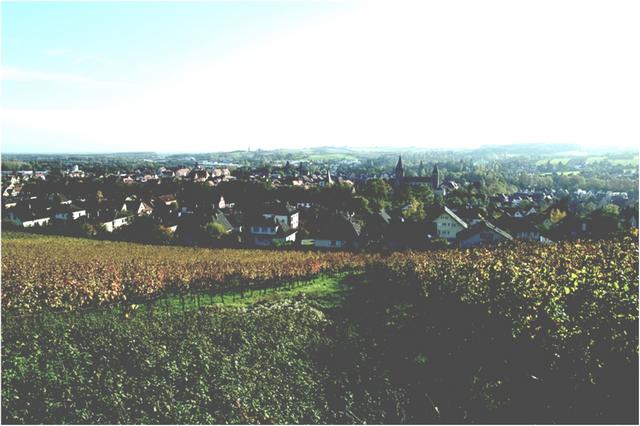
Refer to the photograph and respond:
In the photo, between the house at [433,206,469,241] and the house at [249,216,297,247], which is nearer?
the house at [249,216,297,247]

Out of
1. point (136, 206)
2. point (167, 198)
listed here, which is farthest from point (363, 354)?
point (167, 198)

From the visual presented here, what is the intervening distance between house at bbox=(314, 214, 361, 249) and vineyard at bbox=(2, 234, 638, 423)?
21235 mm

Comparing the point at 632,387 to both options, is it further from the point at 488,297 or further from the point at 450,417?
the point at 488,297

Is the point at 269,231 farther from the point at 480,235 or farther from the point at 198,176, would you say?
the point at 198,176

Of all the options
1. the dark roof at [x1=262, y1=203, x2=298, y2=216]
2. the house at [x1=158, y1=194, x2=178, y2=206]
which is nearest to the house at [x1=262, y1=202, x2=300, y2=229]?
the dark roof at [x1=262, y1=203, x2=298, y2=216]

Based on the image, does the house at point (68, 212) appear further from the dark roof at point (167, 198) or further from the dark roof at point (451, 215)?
the dark roof at point (451, 215)

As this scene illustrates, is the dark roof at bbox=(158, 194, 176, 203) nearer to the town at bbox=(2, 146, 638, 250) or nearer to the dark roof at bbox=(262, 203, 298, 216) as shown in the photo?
the town at bbox=(2, 146, 638, 250)

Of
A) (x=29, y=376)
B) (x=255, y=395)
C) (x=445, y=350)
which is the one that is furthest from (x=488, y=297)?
(x=29, y=376)

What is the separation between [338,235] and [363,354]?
26058 millimetres

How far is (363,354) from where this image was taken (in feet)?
34.0

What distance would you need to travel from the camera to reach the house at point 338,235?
3597 centimetres

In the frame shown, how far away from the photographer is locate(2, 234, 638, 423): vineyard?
6.96 meters

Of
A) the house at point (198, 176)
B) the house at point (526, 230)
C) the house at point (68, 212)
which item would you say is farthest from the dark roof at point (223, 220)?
the house at point (198, 176)

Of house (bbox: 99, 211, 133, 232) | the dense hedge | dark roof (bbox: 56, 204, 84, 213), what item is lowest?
house (bbox: 99, 211, 133, 232)
